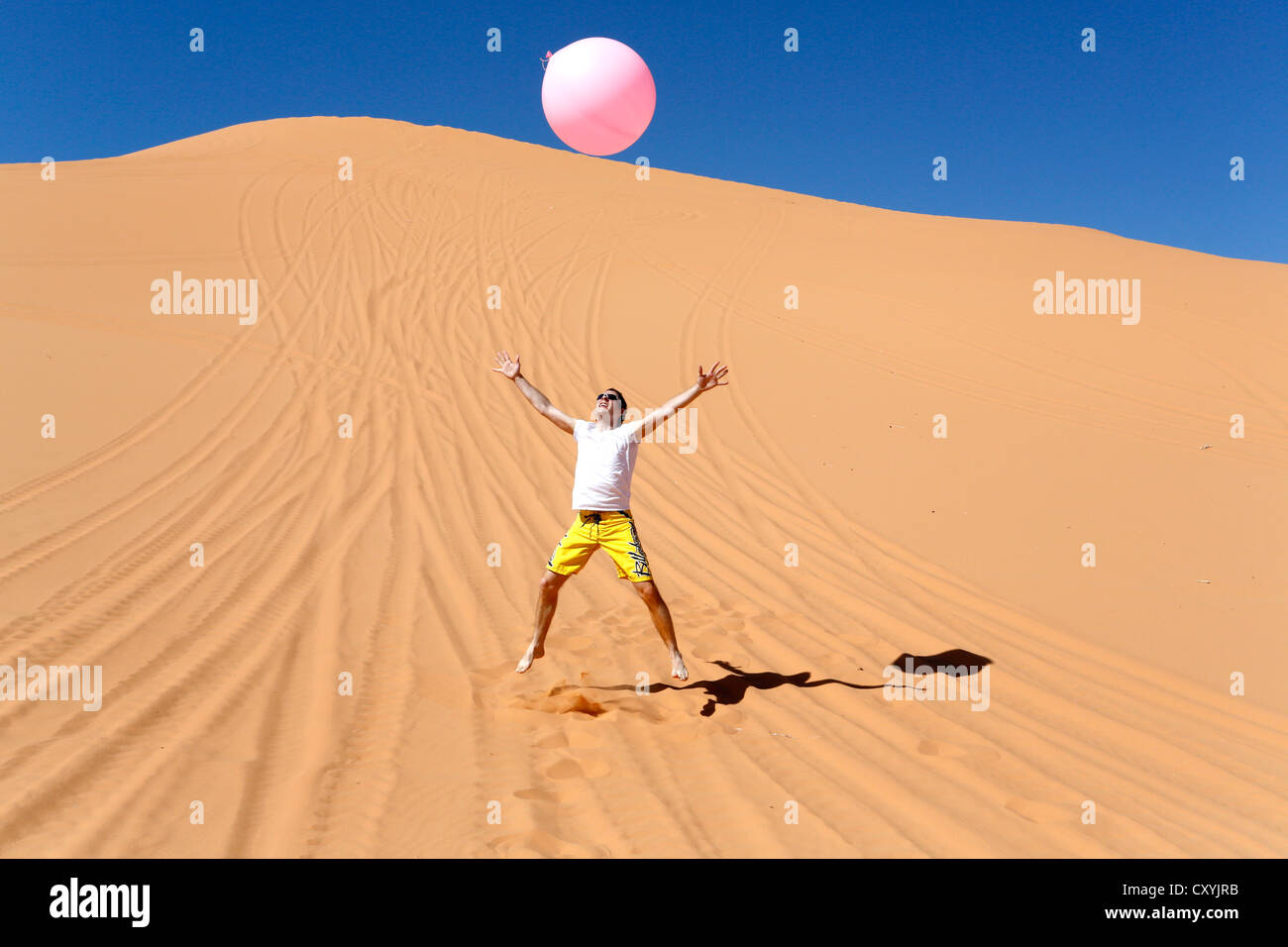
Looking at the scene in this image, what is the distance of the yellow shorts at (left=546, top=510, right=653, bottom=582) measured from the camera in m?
4.34

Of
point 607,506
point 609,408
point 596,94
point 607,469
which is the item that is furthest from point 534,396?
point 596,94

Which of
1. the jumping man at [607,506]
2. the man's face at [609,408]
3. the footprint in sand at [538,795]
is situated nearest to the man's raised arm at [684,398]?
the jumping man at [607,506]

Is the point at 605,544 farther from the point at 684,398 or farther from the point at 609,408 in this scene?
the point at 684,398

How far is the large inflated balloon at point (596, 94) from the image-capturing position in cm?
386

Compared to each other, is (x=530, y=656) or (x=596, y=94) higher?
(x=596, y=94)

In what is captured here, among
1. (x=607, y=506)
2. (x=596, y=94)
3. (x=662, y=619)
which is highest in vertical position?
(x=596, y=94)

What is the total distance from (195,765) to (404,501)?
12.9 ft

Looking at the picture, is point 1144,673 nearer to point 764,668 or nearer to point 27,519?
point 764,668

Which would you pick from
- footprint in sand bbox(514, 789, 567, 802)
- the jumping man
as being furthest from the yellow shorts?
footprint in sand bbox(514, 789, 567, 802)

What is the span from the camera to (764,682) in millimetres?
4648

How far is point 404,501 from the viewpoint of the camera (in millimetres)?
7223

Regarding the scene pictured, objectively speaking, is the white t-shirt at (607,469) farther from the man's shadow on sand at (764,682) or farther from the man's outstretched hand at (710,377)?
the man's shadow on sand at (764,682)

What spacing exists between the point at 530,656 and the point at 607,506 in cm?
95
